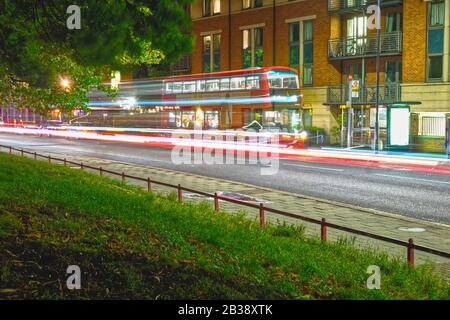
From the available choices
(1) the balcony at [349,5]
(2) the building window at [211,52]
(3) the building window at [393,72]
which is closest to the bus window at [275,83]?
(3) the building window at [393,72]

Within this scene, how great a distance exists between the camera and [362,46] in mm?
41531

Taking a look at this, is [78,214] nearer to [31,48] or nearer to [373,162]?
[31,48]

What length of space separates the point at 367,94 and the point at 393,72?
2427 millimetres

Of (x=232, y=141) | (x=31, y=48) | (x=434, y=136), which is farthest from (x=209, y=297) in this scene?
(x=434, y=136)

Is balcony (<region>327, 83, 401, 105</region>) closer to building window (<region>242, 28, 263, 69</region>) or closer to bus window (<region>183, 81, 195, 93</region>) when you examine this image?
building window (<region>242, 28, 263, 69</region>)

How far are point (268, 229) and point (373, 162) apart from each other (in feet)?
61.4

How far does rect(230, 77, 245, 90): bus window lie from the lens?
115 feet

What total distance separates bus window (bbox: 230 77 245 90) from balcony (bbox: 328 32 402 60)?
439 inches

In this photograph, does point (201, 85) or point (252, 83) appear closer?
point (252, 83)

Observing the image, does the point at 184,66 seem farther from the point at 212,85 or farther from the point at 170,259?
the point at 170,259

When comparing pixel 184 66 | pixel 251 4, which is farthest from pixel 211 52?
pixel 251 4

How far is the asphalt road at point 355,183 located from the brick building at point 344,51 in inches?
398

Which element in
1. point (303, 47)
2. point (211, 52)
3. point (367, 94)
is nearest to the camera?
point (367, 94)

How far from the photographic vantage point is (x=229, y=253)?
7.66m
